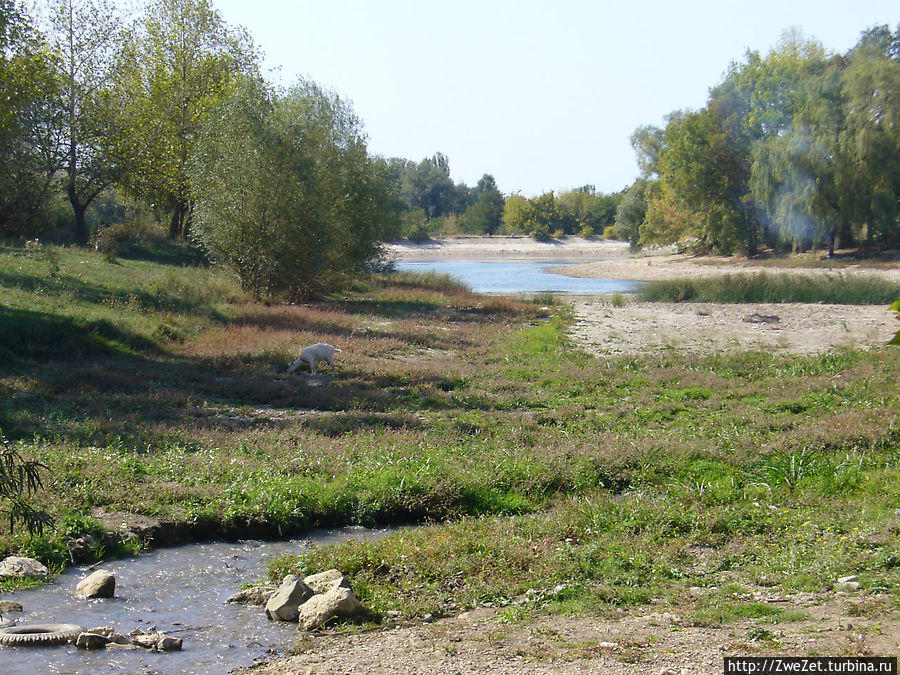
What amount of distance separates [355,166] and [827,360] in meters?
29.5

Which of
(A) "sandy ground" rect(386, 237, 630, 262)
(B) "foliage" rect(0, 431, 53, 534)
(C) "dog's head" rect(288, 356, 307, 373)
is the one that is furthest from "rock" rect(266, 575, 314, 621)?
(A) "sandy ground" rect(386, 237, 630, 262)

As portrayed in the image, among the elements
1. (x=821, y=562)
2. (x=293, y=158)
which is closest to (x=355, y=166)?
(x=293, y=158)

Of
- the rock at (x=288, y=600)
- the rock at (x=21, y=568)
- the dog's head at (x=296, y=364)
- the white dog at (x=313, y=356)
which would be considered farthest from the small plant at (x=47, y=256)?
the rock at (x=288, y=600)

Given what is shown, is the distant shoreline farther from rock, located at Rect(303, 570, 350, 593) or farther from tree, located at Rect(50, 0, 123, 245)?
rock, located at Rect(303, 570, 350, 593)

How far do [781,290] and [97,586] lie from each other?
132 ft

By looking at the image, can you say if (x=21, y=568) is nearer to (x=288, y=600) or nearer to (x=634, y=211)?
(x=288, y=600)

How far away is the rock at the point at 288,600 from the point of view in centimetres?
665

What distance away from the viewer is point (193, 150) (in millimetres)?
42906

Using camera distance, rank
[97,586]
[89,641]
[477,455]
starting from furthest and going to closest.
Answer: [477,455], [97,586], [89,641]

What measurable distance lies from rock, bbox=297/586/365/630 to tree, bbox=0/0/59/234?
2364cm

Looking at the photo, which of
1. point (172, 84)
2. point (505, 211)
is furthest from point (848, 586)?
point (505, 211)

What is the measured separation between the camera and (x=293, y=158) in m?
32.2

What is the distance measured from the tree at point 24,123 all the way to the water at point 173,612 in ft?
71.3

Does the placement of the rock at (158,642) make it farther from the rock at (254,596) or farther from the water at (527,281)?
the water at (527,281)
